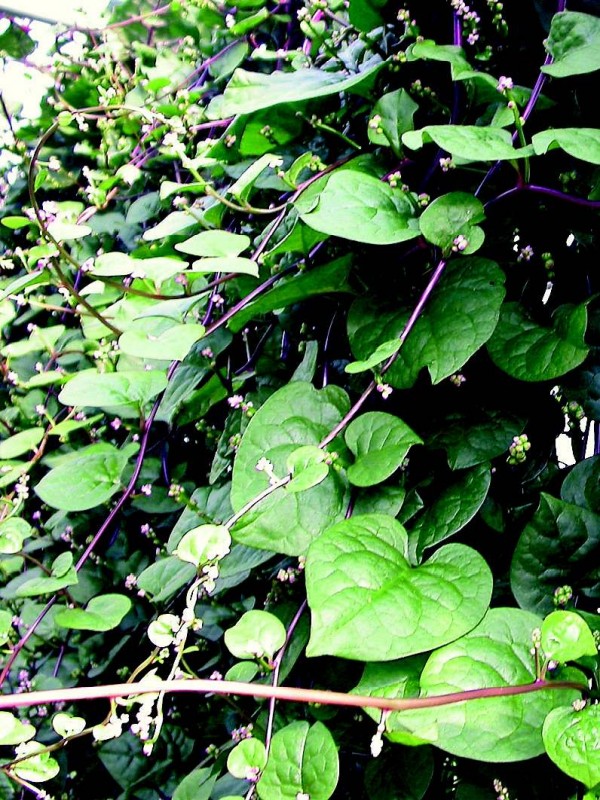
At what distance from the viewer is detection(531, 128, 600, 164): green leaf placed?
47 cm

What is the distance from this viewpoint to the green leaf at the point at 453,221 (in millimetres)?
537

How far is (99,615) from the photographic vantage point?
0.76m

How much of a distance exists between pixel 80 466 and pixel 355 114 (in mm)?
546

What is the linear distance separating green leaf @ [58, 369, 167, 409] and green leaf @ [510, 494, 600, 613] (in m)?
0.40

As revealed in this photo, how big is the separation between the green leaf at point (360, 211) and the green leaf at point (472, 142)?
56 millimetres

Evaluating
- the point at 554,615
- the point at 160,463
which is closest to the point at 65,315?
the point at 160,463

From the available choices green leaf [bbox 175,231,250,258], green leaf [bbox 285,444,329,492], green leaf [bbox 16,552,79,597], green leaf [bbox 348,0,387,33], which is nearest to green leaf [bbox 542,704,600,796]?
green leaf [bbox 285,444,329,492]

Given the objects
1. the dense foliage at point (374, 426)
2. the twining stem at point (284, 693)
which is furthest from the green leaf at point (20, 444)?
the twining stem at point (284, 693)

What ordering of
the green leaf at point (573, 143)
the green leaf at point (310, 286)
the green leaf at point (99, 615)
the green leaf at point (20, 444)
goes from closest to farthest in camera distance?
1. the green leaf at point (573, 143)
2. the green leaf at point (310, 286)
3. the green leaf at point (99, 615)
4. the green leaf at point (20, 444)

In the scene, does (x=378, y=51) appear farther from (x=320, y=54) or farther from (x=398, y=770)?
(x=398, y=770)

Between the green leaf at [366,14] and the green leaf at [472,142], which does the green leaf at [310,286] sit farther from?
the green leaf at [366,14]

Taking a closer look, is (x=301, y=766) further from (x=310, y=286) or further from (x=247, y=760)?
(x=310, y=286)

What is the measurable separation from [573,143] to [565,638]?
359 mm

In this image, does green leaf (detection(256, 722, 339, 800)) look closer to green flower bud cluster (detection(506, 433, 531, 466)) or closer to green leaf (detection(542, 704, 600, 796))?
green leaf (detection(542, 704, 600, 796))
